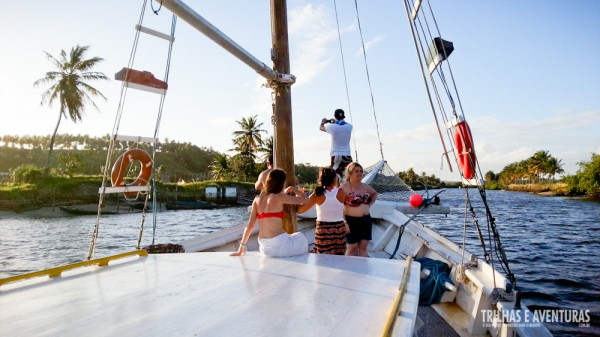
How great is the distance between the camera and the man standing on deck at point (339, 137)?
625cm

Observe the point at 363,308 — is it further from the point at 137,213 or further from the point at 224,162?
the point at 224,162

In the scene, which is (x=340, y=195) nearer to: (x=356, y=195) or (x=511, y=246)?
(x=356, y=195)

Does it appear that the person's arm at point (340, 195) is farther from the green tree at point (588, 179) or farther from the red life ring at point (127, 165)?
the green tree at point (588, 179)

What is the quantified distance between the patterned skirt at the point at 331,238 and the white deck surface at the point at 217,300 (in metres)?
0.87

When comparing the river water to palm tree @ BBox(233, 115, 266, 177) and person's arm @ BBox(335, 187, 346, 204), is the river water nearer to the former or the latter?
person's arm @ BBox(335, 187, 346, 204)

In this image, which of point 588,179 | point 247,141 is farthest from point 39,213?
point 588,179

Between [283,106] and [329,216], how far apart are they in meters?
1.66

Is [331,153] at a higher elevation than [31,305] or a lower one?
higher

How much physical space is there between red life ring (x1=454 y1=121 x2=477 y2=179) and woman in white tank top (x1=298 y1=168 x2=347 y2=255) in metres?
1.53

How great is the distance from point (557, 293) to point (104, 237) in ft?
68.6

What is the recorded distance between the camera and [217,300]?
245cm

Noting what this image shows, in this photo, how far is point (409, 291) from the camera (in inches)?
99.0

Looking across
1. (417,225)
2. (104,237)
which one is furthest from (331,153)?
(104,237)

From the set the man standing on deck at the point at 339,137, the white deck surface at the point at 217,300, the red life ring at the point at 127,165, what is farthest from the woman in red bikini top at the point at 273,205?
the man standing on deck at the point at 339,137
